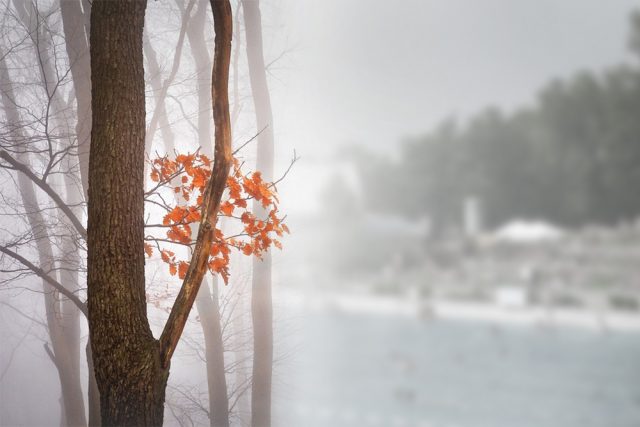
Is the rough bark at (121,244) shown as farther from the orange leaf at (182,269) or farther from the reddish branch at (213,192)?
the orange leaf at (182,269)

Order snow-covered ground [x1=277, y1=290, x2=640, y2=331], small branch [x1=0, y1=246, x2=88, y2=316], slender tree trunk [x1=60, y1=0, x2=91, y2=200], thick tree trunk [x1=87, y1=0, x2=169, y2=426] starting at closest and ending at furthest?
1. thick tree trunk [x1=87, y1=0, x2=169, y2=426]
2. small branch [x1=0, y1=246, x2=88, y2=316]
3. slender tree trunk [x1=60, y1=0, x2=91, y2=200]
4. snow-covered ground [x1=277, y1=290, x2=640, y2=331]

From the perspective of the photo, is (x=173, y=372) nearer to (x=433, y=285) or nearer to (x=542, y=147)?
(x=542, y=147)

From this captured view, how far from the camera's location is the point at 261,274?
5.57 feet

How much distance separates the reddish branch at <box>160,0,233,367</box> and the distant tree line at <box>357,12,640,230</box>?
542 cm

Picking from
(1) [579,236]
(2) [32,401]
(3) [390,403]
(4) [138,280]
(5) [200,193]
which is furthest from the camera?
(3) [390,403]

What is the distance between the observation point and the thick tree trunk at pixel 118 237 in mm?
1160

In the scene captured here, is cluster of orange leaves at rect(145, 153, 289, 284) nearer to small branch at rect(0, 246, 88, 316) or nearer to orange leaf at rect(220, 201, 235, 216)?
orange leaf at rect(220, 201, 235, 216)

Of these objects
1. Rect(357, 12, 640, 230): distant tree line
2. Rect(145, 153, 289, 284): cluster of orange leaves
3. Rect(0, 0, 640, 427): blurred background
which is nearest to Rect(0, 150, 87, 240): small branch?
Rect(145, 153, 289, 284): cluster of orange leaves

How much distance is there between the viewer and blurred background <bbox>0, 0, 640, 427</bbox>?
6.59m

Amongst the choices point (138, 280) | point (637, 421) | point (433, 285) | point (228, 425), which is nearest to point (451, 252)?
point (433, 285)

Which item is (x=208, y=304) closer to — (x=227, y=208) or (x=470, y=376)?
(x=227, y=208)

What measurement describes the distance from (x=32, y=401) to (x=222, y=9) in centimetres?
123

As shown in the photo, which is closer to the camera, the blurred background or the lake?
the blurred background

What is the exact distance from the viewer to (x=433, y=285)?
29.0ft
